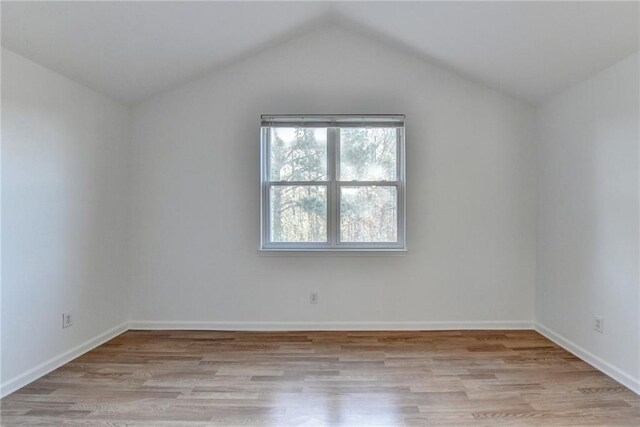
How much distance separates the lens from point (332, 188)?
140 inches

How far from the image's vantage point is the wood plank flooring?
2.05 m

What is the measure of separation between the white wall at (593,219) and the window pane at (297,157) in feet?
6.81

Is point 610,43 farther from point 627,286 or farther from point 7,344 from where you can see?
point 7,344

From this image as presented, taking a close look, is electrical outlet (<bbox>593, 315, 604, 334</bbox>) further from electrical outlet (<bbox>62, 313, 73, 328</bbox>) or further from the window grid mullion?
electrical outlet (<bbox>62, 313, 73, 328</bbox>)

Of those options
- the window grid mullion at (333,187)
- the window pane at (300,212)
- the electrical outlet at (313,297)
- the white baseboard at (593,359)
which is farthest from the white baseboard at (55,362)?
the white baseboard at (593,359)

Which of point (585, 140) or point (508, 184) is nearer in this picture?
point (585, 140)

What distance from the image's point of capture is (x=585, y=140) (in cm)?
284

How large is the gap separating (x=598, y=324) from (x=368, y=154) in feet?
7.50

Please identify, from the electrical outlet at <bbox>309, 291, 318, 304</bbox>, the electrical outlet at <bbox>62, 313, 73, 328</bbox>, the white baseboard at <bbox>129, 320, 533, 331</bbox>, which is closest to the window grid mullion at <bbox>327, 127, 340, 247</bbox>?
the electrical outlet at <bbox>309, 291, 318, 304</bbox>

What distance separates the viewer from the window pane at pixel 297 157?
3.57 m

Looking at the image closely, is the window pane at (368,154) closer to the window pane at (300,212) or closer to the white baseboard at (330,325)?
the window pane at (300,212)

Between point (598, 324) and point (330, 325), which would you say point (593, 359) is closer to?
point (598, 324)

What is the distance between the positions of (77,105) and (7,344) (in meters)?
1.79

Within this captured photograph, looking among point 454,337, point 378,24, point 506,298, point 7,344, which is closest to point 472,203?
point 506,298
